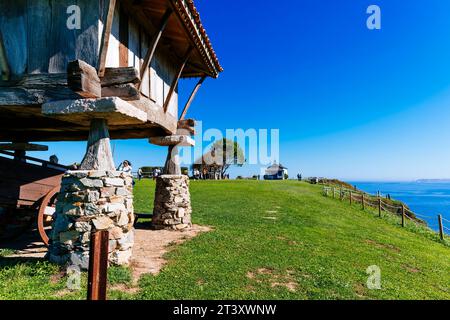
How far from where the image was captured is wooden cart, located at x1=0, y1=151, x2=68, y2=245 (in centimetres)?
666

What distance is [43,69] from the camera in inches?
221

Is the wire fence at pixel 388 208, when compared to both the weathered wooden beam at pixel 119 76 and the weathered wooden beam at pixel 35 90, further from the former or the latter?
the weathered wooden beam at pixel 35 90

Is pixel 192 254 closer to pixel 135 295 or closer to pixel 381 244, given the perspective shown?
pixel 135 295

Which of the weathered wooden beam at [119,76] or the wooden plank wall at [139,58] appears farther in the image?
the wooden plank wall at [139,58]

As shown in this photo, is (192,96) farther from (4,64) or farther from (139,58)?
(4,64)

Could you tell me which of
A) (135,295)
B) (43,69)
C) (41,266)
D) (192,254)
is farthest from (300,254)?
A: (43,69)

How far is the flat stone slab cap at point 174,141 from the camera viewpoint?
32.4 ft

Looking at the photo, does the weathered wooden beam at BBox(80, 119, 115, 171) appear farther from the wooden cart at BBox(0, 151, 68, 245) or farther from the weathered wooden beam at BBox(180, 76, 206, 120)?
the weathered wooden beam at BBox(180, 76, 206, 120)

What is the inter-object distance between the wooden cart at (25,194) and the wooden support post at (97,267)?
5.27m

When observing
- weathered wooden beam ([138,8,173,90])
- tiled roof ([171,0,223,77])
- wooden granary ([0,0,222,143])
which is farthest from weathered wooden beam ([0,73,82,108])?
tiled roof ([171,0,223,77])

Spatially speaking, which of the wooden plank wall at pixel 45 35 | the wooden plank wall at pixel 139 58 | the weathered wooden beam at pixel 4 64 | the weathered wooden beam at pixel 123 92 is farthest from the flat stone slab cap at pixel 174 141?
the weathered wooden beam at pixel 4 64

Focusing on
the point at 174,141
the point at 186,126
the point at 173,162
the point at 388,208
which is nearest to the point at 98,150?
the point at 174,141

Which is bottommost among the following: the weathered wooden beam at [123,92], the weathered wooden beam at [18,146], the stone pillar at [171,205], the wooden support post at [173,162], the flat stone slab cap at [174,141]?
the stone pillar at [171,205]

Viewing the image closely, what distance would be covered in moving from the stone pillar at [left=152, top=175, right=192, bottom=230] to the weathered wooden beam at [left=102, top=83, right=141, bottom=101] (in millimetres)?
4727
